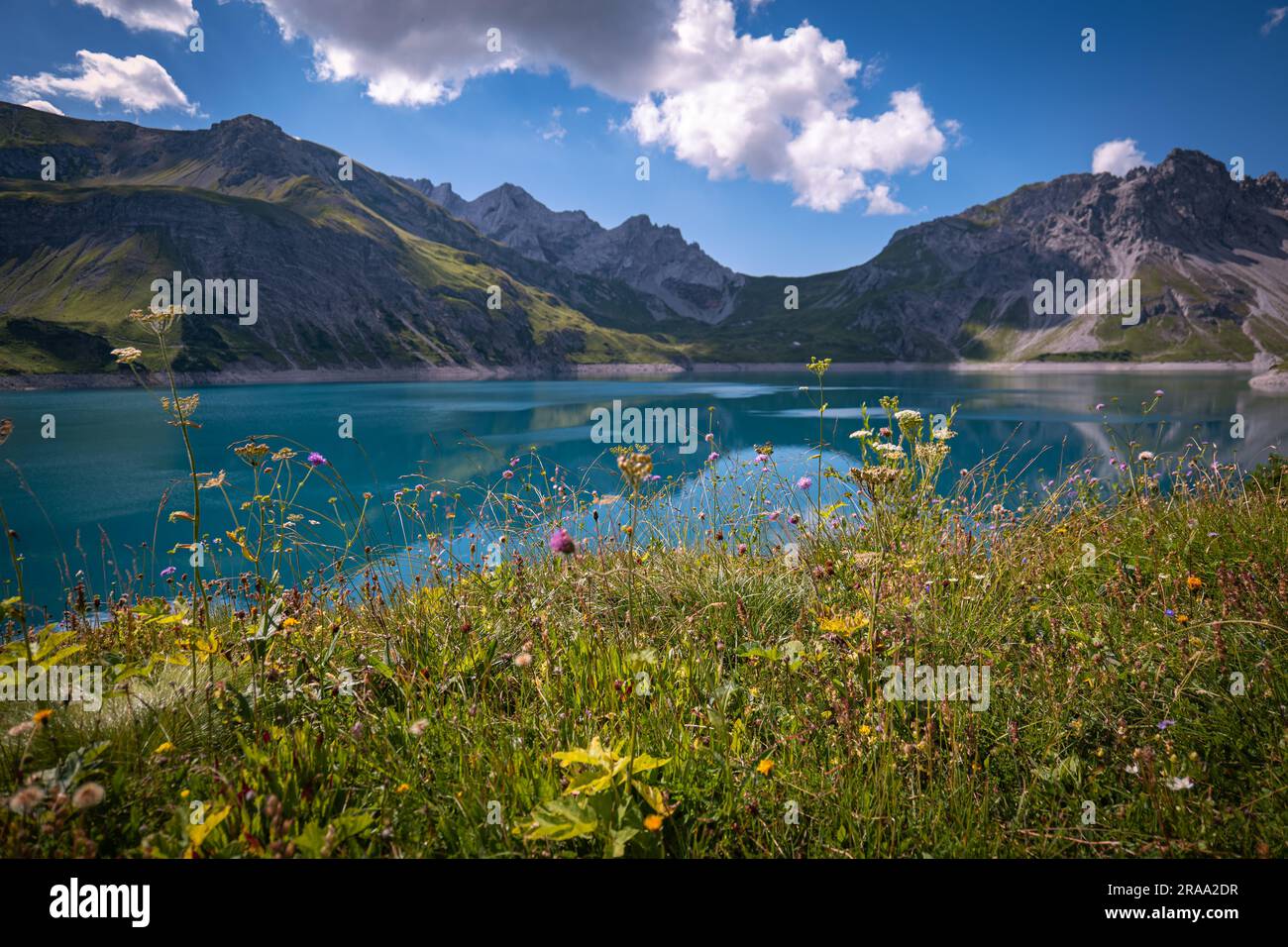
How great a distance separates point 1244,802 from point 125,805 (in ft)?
14.4

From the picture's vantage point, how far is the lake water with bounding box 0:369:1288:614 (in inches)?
736

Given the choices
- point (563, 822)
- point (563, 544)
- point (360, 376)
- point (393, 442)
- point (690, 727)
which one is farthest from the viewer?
point (360, 376)

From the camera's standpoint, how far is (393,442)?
43719 mm

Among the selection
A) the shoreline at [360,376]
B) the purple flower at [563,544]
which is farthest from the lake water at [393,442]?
the shoreline at [360,376]

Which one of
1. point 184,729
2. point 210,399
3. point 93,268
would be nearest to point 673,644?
point 184,729

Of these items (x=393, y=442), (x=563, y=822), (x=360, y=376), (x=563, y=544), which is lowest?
(x=563, y=822)

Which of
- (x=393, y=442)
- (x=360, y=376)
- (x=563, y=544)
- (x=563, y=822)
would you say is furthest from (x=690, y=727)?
(x=360, y=376)

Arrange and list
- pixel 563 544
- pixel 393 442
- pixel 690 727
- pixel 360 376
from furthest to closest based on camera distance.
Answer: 1. pixel 360 376
2. pixel 393 442
3. pixel 690 727
4. pixel 563 544

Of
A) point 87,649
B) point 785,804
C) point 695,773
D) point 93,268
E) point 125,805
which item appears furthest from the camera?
point 93,268

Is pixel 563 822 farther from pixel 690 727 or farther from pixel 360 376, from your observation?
pixel 360 376

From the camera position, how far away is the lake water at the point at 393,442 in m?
18.7

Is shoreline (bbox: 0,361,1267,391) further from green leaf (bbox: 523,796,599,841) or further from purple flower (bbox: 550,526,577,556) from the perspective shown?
green leaf (bbox: 523,796,599,841)
